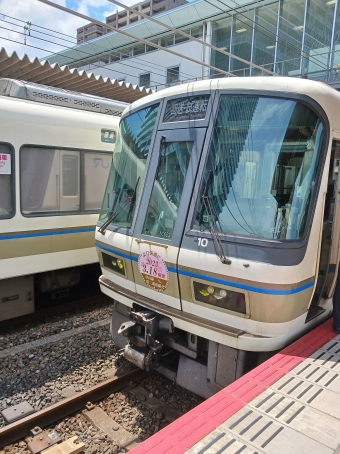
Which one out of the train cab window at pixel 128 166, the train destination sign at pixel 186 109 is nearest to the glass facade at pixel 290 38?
the train cab window at pixel 128 166

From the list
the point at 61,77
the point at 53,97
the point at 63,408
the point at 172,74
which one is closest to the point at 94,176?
the point at 53,97

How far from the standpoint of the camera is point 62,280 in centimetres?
631

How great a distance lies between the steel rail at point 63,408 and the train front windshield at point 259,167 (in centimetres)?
180

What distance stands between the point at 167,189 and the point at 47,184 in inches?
106

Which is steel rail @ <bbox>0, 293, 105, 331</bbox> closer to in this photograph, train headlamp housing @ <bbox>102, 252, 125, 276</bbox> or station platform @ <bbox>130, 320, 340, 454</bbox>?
train headlamp housing @ <bbox>102, 252, 125, 276</bbox>

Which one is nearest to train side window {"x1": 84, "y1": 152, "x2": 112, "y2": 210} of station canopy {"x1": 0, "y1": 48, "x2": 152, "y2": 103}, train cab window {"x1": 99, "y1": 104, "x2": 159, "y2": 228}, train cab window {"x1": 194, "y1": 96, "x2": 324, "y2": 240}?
station canopy {"x1": 0, "y1": 48, "x2": 152, "y2": 103}

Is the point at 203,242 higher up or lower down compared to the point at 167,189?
lower down

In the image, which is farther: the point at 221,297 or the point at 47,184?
the point at 47,184

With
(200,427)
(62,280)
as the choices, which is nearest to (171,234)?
(200,427)

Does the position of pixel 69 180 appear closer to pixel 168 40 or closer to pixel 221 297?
pixel 221 297

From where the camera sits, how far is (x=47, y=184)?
5.70m

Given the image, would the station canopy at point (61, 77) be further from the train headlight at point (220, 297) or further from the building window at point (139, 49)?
the building window at point (139, 49)

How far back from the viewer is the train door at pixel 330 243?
136 inches

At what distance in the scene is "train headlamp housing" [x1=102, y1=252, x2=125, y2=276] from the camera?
13.3 feet
